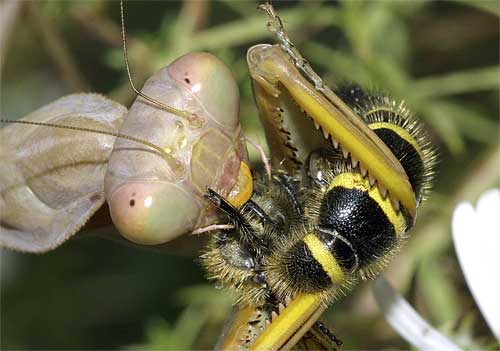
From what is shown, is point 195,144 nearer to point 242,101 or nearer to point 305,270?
point 305,270

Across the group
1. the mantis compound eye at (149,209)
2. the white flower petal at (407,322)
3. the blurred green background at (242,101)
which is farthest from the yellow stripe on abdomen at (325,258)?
the blurred green background at (242,101)

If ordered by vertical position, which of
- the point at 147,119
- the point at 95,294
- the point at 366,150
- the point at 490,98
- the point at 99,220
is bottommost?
the point at 95,294

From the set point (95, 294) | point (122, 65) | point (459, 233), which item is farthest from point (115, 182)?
point (95, 294)

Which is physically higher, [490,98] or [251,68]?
[490,98]

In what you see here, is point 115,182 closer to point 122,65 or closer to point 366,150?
point 366,150

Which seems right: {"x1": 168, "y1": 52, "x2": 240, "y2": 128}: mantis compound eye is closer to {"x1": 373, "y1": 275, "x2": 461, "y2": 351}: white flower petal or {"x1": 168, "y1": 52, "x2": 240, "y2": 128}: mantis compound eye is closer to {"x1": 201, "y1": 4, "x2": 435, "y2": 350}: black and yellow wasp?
{"x1": 201, "y1": 4, "x2": 435, "y2": 350}: black and yellow wasp
